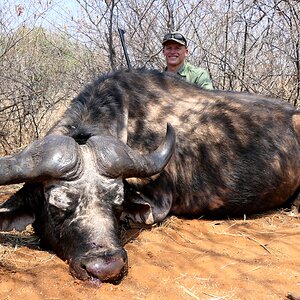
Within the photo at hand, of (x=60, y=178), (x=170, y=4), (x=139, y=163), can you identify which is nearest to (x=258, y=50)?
(x=170, y=4)

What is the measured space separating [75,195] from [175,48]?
468 centimetres

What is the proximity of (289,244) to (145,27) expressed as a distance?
6519mm

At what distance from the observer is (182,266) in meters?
3.91

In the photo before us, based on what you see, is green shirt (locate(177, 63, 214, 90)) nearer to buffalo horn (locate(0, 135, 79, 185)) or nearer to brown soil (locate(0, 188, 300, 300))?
brown soil (locate(0, 188, 300, 300))

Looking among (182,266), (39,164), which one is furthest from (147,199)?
(39,164)

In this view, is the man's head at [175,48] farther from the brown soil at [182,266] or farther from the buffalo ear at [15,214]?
the buffalo ear at [15,214]

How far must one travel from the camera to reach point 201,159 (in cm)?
552

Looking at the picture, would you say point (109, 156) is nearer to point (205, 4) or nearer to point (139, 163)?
point (139, 163)

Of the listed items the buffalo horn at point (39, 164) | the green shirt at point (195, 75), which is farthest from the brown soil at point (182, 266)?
the green shirt at point (195, 75)

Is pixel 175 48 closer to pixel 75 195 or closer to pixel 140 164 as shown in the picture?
pixel 140 164

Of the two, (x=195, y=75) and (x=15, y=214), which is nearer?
(x=15, y=214)

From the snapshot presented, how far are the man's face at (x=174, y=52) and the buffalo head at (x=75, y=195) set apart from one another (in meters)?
4.07

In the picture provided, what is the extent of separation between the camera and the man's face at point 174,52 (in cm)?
793

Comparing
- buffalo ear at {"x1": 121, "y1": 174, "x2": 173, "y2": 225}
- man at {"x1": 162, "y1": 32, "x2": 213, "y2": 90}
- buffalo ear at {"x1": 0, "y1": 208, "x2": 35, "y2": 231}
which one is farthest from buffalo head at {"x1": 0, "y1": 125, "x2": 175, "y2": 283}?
man at {"x1": 162, "y1": 32, "x2": 213, "y2": 90}
